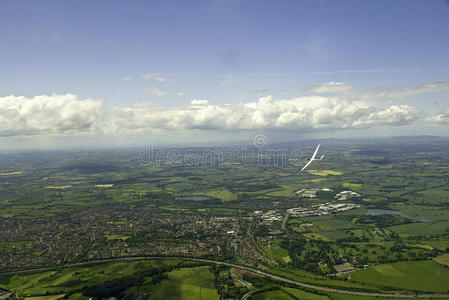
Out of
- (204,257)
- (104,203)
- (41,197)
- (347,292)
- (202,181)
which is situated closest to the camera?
(347,292)

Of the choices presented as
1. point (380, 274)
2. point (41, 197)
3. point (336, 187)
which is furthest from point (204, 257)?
point (41, 197)

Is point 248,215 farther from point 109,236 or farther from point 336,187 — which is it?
point 336,187

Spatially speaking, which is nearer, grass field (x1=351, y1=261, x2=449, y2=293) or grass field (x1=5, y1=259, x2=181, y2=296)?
grass field (x1=351, y1=261, x2=449, y2=293)

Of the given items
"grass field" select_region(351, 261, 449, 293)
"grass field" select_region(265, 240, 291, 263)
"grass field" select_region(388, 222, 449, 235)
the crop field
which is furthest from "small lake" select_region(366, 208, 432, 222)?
"grass field" select_region(265, 240, 291, 263)

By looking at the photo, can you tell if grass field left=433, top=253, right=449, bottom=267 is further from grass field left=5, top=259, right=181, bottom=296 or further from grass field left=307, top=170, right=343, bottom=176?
grass field left=307, top=170, right=343, bottom=176

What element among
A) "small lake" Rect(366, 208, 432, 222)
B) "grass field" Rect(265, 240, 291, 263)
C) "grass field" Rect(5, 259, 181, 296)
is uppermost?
"small lake" Rect(366, 208, 432, 222)

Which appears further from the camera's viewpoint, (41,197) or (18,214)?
(41,197)

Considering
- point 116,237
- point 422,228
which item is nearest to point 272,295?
point 116,237
